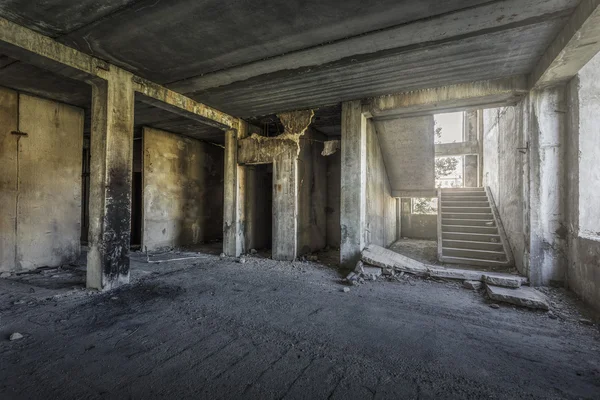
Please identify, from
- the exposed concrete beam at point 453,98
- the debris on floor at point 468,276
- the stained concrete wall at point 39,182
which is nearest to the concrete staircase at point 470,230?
the debris on floor at point 468,276

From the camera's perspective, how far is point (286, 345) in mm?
2834

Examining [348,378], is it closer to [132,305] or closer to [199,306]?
[199,306]

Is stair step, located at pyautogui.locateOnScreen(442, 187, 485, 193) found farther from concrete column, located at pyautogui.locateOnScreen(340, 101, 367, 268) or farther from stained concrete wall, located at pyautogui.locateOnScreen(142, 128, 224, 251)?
stained concrete wall, located at pyautogui.locateOnScreen(142, 128, 224, 251)

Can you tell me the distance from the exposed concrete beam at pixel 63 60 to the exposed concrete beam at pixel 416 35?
1200mm

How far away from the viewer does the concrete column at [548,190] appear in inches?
184

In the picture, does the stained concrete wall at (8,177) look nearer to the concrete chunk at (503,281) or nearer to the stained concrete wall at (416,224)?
the concrete chunk at (503,281)

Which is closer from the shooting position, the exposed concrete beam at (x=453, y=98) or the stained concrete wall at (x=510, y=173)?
the exposed concrete beam at (x=453, y=98)

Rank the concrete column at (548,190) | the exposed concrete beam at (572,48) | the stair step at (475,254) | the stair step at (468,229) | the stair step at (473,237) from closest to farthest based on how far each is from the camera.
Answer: the exposed concrete beam at (572,48)
the concrete column at (548,190)
the stair step at (475,254)
the stair step at (473,237)
the stair step at (468,229)

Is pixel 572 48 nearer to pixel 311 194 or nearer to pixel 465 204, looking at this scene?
pixel 465 204

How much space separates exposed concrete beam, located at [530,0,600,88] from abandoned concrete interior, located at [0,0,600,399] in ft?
0.12

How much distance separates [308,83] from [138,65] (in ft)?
9.79

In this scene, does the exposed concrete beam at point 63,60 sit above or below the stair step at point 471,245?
above

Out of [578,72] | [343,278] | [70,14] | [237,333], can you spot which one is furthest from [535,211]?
[70,14]

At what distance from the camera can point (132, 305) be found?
3.90 metres
